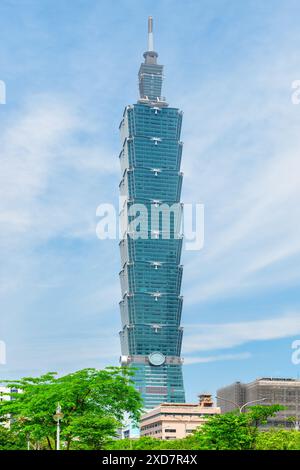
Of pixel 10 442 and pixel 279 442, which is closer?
pixel 10 442

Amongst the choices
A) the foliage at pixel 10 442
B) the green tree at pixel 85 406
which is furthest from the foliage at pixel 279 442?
the foliage at pixel 10 442

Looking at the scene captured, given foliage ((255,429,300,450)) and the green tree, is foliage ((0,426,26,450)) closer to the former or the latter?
the green tree

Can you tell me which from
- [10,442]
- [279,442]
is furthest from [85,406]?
[279,442]

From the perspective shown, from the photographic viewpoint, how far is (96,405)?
49625mm

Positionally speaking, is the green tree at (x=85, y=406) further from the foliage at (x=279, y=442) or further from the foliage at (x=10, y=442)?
the foliage at (x=279, y=442)

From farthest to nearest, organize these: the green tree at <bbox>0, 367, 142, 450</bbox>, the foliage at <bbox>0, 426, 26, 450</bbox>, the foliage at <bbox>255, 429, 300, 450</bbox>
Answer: the foliage at <bbox>0, 426, 26, 450</bbox> < the foliage at <bbox>255, 429, 300, 450</bbox> < the green tree at <bbox>0, 367, 142, 450</bbox>

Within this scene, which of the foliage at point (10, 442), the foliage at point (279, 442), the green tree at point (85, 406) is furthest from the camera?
the foliage at point (10, 442)

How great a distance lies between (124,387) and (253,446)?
607 inches

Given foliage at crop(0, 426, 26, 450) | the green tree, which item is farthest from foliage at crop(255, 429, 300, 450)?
foliage at crop(0, 426, 26, 450)

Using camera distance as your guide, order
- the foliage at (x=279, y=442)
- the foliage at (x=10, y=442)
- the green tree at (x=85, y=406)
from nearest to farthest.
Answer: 1. the green tree at (x=85, y=406)
2. the foliage at (x=279, y=442)
3. the foliage at (x=10, y=442)

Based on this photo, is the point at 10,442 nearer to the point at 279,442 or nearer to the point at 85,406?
the point at 85,406
